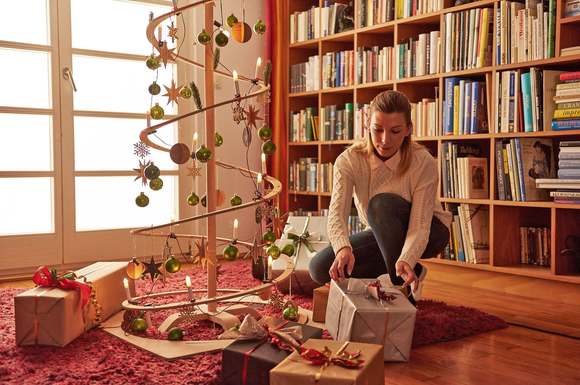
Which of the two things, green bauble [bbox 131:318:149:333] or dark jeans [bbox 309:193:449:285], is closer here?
green bauble [bbox 131:318:149:333]

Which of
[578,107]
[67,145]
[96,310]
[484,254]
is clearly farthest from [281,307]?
[67,145]

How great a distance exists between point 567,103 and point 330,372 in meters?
2.00

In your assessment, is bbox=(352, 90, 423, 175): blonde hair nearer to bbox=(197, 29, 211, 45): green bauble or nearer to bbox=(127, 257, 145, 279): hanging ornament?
bbox=(197, 29, 211, 45): green bauble

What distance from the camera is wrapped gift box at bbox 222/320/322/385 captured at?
1537 mm

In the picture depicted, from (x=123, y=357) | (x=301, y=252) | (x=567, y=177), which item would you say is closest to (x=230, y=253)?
(x=123, y=357)

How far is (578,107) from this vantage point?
278 cm

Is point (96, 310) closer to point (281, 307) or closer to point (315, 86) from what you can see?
point (281, 307)

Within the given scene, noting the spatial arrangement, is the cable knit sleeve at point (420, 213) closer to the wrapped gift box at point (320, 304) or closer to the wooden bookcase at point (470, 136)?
the wrapped gift box at point (320, 304)

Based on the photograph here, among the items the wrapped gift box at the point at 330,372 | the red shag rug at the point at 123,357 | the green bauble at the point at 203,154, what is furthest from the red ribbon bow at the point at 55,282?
the wrapped gift box at the point at 330,372

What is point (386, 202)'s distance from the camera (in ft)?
7.30

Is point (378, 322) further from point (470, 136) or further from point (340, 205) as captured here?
point (470, 136)

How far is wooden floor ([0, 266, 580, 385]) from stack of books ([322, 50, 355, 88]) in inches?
72.8

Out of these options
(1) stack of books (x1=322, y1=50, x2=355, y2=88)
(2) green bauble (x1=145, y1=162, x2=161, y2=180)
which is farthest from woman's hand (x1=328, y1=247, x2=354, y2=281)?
(1) stack of books (x1=322, y1=50, x2=355, y2=88)

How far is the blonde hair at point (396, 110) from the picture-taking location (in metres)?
2.12
